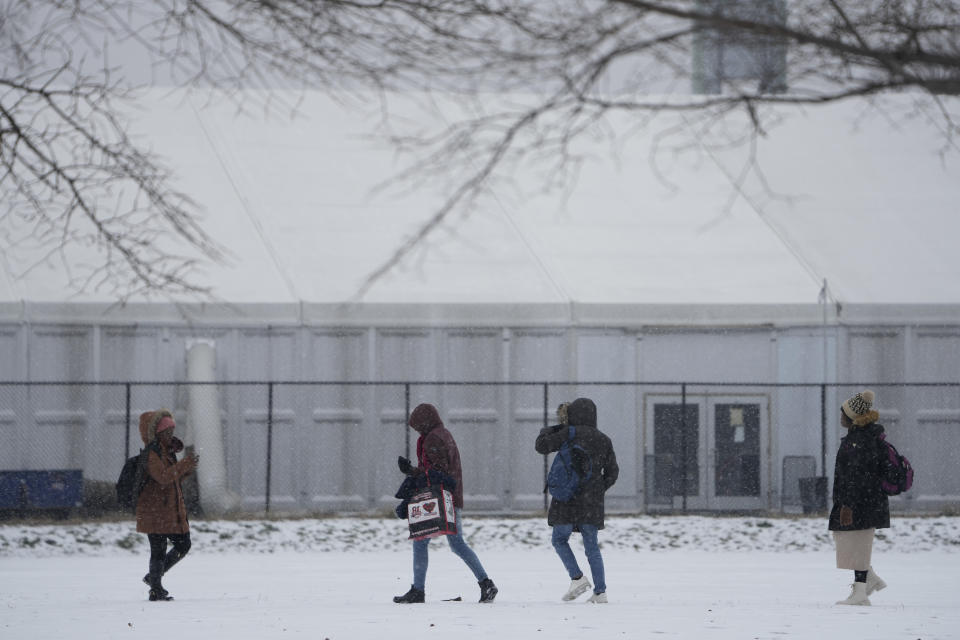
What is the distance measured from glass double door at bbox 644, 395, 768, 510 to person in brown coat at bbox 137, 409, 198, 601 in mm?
10090

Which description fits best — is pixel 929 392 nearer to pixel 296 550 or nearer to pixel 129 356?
pixel 296 550

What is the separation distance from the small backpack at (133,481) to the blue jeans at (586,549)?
2930 millimetres

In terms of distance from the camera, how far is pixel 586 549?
10.2 metres

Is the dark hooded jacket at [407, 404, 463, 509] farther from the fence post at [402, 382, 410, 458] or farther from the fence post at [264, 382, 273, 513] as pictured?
the fence post at [264, 382, 273, 513]

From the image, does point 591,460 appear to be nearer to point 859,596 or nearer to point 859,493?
point 859,493

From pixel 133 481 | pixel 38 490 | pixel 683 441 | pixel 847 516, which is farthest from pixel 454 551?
pixel 683 441

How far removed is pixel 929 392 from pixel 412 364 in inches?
271

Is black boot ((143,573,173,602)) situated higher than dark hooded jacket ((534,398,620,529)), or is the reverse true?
dark hooded jacket ((534,398,620,529))

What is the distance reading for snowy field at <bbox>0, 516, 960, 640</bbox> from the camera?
886cm

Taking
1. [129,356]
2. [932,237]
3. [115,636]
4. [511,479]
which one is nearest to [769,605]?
[115,636]

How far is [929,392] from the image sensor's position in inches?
770

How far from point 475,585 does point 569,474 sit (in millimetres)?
A: 2251

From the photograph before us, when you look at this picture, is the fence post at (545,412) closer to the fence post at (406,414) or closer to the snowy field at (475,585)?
the snowy field at (475,585)

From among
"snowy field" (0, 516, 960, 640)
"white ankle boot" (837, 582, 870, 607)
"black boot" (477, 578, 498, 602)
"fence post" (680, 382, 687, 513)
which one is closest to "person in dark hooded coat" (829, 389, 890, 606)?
"white ankle boot" (837, 582, 870, 607)
